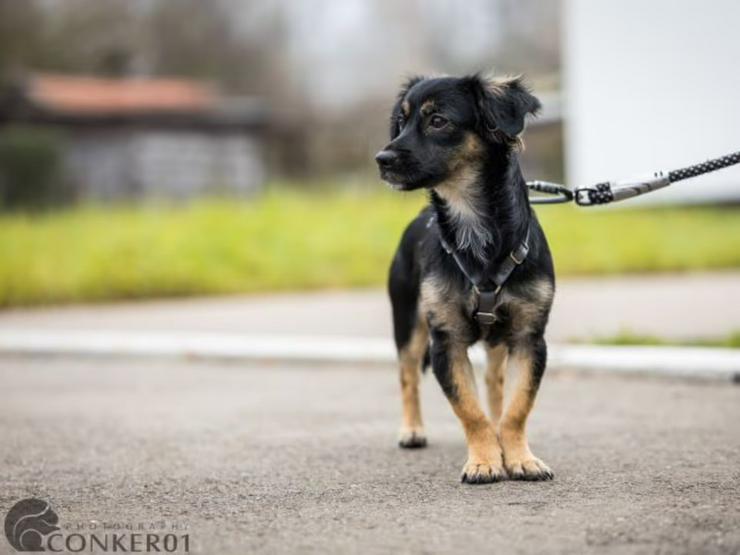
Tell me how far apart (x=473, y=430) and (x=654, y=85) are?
44.3 feet

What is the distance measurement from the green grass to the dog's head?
4.31 meters

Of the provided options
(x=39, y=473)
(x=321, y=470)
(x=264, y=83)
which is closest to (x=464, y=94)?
(x=321, y=470)

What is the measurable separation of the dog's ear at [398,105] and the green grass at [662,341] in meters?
4.17

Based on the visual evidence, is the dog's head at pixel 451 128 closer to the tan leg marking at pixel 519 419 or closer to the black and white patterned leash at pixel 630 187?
the black and white patterned leash at pixel 630 187

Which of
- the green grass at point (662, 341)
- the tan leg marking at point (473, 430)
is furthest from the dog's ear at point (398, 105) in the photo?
the green grass at point (662, 341)

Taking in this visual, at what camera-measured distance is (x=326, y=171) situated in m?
52.0

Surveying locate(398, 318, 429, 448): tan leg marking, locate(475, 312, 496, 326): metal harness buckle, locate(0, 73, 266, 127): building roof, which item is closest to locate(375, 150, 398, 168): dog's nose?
locate(475, 312, 496, 326): metal harness buckle

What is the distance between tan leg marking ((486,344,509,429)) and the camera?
5820mm

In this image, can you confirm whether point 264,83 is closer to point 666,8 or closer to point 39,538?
point 666,8

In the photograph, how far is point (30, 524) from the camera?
13.0 ft

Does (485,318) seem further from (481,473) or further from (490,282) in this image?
(481,473)

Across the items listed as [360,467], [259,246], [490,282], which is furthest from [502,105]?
[259,246]

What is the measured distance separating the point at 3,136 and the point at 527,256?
30.1 m

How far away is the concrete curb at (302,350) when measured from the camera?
793cm
